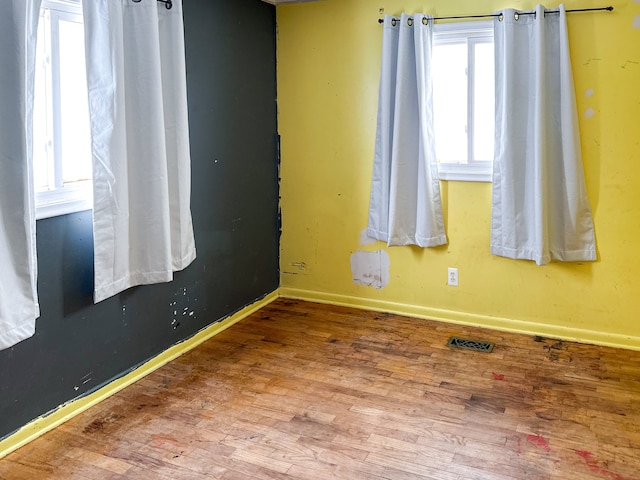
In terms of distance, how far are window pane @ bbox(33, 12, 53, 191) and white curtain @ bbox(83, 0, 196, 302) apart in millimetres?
162

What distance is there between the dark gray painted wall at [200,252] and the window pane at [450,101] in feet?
3.65

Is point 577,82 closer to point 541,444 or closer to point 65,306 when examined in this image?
point 541,444

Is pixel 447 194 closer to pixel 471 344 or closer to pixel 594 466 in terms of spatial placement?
pixel 471 344

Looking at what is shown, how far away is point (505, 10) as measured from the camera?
3402mm

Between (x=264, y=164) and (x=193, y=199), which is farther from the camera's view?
(x=264, y=164)

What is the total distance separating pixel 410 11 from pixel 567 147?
3.96 ft

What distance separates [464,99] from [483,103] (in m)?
0.11

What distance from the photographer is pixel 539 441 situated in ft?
8.24

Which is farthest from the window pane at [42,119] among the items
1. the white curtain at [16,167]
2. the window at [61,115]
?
the white curtain at [16,167]

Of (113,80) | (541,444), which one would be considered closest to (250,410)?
(541,444)

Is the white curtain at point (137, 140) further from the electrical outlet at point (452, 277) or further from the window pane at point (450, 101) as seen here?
the electrical outlet at point (452, 277)

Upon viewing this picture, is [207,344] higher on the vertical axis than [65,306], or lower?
lower

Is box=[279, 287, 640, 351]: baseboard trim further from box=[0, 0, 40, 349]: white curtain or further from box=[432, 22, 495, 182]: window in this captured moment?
box=[0, 0, 40, 349]: white curtain

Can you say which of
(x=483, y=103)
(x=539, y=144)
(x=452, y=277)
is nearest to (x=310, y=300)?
(x=452, y=277)
